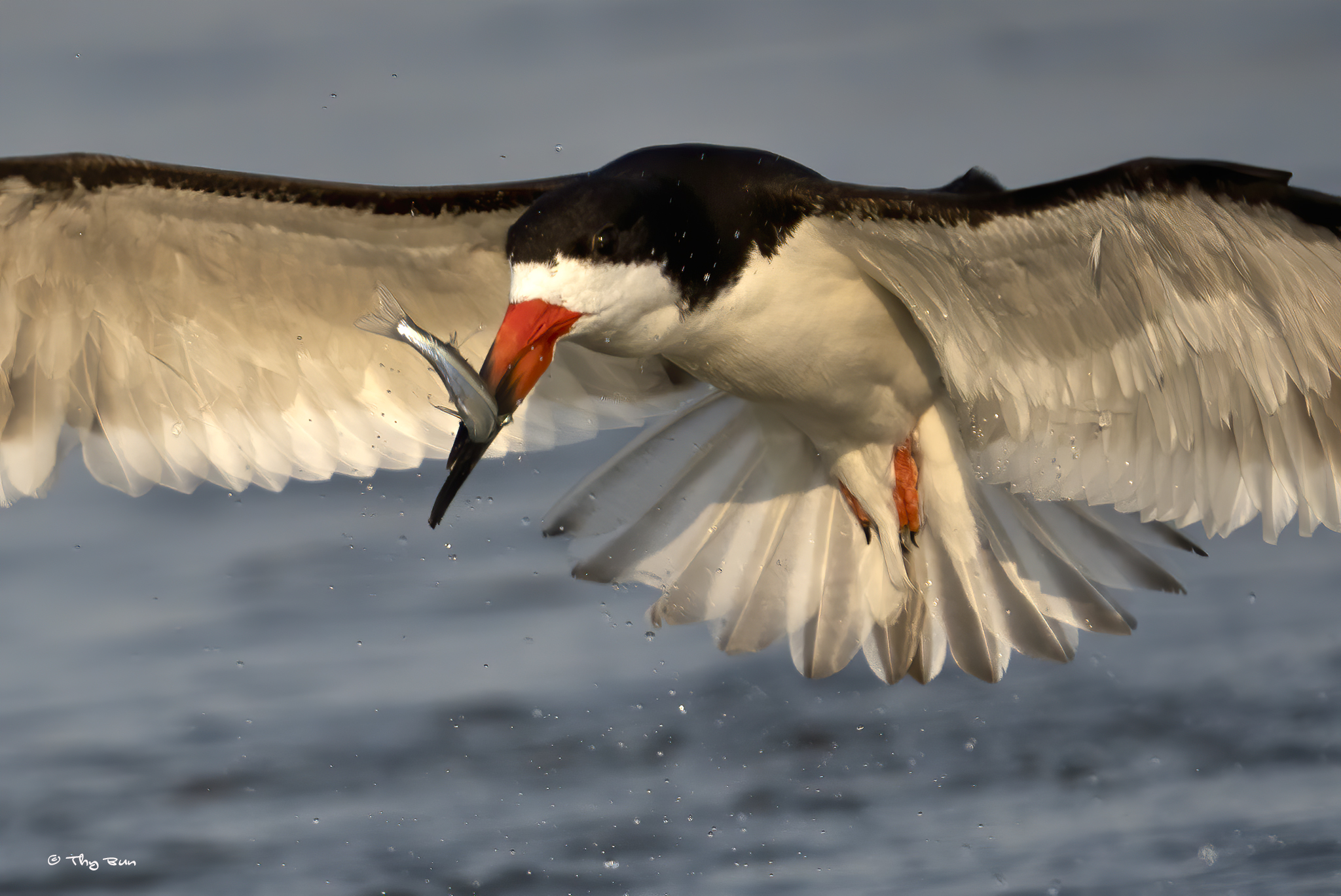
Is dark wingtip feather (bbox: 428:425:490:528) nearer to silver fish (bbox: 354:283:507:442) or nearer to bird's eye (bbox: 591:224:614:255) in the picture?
silver fish (bbox: 354:283:507:442)

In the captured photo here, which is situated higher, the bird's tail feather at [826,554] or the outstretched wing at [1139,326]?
the outstretched wing at [1139,326]

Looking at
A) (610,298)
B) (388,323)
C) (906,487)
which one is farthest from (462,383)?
(906,487)

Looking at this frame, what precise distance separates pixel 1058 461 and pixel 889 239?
87 centimetres

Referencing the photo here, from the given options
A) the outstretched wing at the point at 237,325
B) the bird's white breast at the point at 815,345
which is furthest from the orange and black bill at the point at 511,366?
the outstretched wing at the point at 237,325

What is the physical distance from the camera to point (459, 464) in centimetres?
335

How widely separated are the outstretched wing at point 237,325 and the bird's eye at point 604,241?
71 cm

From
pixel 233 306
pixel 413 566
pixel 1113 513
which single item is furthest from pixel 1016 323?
pixel 413 566

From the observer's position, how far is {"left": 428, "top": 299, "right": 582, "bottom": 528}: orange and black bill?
10.9 ft

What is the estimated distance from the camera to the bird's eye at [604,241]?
11.4ft

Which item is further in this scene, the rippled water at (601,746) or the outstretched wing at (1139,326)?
the rippled water at (601,746)

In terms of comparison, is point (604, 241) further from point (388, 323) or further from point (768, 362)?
point (768, 362)

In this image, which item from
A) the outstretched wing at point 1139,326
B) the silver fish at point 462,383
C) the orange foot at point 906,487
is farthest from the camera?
the orange foot at point 906,487

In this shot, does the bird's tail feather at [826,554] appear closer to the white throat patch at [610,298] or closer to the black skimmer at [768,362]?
the black skimmer at [768,362]

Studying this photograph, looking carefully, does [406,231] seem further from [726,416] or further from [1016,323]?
[1016,323]
